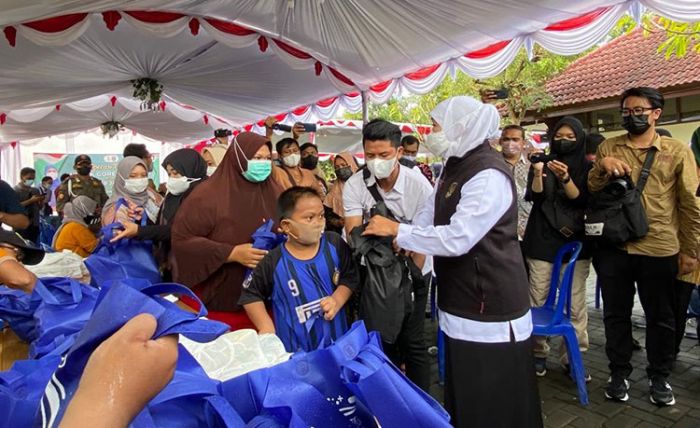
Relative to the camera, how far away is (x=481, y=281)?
1819 millimetres

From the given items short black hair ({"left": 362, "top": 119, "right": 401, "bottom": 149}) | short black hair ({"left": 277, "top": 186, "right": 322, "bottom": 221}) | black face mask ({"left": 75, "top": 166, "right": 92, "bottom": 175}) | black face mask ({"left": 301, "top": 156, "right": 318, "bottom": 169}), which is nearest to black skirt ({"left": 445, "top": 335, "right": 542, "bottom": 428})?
short black hair ({"left": 277, "top": 186, "right": 322, "bottom": 221})

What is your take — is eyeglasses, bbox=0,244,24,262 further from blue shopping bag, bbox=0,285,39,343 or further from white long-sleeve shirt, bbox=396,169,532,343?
white long-sleeve shirt, bbox=396,169,532,343

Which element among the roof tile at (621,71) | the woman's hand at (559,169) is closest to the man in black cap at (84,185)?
the woman's hand at (559,169)

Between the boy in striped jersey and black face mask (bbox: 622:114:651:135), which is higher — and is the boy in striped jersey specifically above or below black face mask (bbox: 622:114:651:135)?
below

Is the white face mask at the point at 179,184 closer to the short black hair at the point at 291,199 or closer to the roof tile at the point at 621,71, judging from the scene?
the short black hair at the point at 291,199

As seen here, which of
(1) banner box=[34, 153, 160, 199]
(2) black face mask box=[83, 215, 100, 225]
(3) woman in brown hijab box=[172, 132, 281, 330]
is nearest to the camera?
(3) woman in brown hijab box=[172, 132, 281, 330]

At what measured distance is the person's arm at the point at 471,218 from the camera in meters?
1.75

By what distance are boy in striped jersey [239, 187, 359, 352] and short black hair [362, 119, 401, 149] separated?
0.62 metres

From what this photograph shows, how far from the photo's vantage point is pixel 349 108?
678 centimetres

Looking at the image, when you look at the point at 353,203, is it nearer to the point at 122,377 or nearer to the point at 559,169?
the point at 559,169

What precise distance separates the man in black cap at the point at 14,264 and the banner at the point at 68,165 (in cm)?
1161

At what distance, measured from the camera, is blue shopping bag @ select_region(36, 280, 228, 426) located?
0.48 meters

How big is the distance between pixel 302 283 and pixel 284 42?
4.24 metres

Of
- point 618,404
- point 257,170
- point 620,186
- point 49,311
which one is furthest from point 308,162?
point 49,311
